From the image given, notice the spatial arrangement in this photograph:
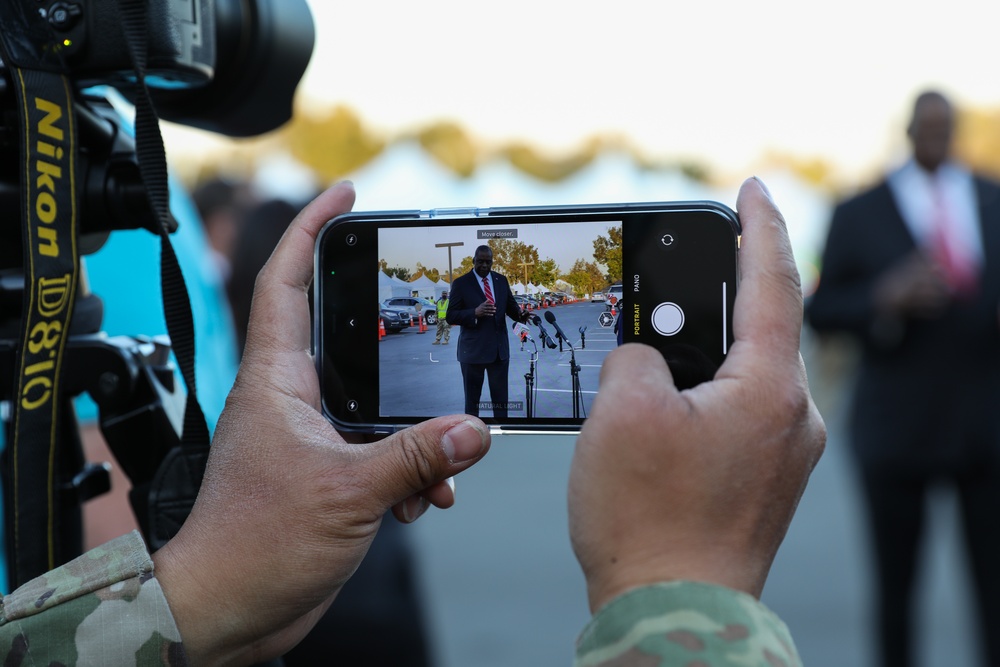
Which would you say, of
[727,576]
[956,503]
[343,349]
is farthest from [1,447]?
[956,503]

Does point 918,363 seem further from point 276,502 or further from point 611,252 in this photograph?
point 276,502

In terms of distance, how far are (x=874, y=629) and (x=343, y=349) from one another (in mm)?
2701

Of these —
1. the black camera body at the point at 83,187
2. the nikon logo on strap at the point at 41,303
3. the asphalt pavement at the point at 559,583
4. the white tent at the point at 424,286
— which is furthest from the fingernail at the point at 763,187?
the asphalt pavement at the point at 559,583

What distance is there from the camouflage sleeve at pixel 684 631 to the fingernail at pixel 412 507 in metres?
0.44

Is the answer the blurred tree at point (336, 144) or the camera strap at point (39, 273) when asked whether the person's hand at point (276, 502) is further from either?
the blurred tree at point (336, 144)

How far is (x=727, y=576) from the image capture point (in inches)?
34.5

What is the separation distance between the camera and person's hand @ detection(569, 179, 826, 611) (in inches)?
34.8

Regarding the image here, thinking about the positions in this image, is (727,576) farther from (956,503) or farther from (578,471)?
(956,503)

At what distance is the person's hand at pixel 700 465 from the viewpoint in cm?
88

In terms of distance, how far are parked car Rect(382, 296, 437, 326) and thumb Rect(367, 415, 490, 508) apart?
24cm

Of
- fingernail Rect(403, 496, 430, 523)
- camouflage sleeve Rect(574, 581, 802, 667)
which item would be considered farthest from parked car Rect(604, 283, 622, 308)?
camouflage sleeve Rect(574, 581, 802, 667)

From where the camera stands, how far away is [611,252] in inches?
49.4

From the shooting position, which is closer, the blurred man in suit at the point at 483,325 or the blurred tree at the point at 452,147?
the blurred man in suit at the point at 483,325

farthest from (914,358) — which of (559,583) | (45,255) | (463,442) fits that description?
(45,255)
